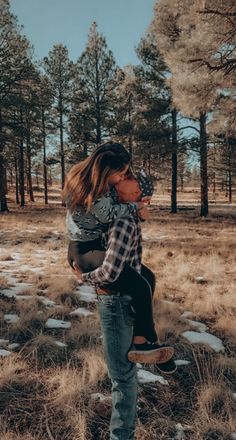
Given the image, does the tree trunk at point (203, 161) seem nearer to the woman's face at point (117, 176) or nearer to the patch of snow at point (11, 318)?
the patch of snow at point (11, 318)

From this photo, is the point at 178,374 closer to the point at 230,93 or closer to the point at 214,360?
the point at 214,360

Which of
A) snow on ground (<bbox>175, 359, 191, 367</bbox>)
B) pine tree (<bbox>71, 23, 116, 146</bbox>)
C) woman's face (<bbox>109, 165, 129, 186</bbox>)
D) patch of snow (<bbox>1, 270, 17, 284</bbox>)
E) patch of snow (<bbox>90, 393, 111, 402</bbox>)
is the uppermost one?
pine tree (<bbox>71, 23, 116, 146</bbox>)

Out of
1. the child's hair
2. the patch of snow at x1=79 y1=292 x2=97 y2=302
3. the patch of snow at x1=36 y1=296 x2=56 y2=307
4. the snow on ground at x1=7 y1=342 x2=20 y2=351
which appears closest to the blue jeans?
the child's hair

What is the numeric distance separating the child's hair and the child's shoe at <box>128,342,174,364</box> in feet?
2.95

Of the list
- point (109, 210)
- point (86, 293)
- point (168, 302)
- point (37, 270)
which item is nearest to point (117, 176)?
point (109, 210)

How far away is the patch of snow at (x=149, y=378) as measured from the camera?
367 centimetres

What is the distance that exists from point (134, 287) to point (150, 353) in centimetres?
41

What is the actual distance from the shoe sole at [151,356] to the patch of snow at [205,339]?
225 cm

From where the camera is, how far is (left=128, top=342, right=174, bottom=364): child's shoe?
2.23 meters

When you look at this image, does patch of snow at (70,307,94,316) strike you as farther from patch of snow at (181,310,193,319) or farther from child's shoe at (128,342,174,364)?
child's shoe at (128,342,174,364)

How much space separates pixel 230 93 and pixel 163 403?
9960mm

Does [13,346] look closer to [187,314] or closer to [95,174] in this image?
[187,314]


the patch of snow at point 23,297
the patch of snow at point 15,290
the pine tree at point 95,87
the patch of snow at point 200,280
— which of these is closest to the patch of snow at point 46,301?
the patch of snow at point 23,297

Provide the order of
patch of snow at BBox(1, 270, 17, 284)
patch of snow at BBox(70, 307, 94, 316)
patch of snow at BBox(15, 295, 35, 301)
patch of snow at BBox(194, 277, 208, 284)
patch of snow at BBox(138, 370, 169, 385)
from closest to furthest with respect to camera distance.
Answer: patch of snow at BBox(138, 370, 169, 385)
patch of snow at BBox(70, 307, 94, 316)
patch of snow at BBox(15, 295, 35, 301)
patch of snow at BBox(1, 270, 17, 284)
patch of snow at BBox(194, 277, 208, 284)
